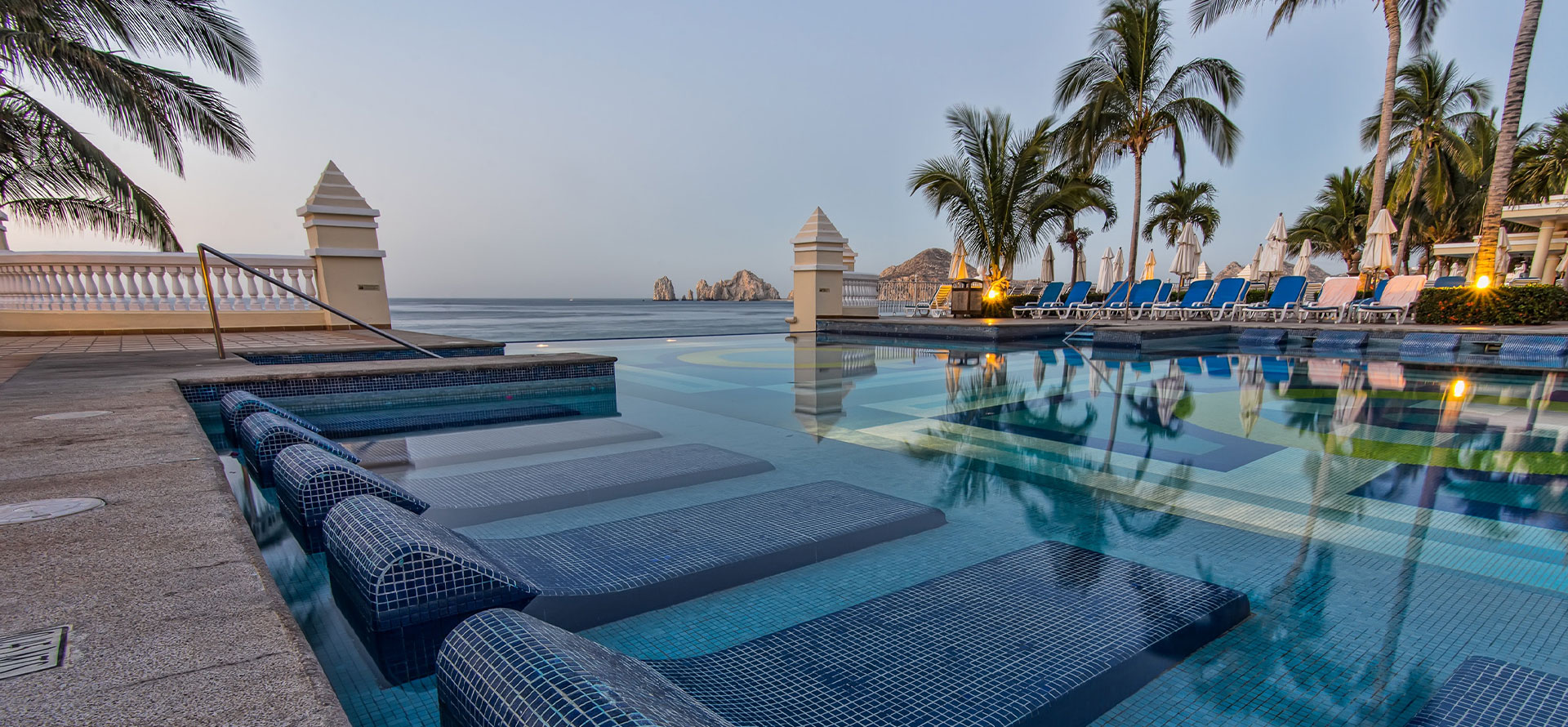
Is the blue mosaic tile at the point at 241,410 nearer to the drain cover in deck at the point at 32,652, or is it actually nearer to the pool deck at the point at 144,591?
the pool deck at the point at 144,591

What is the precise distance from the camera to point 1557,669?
5.87ft

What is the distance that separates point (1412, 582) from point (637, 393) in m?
5.86

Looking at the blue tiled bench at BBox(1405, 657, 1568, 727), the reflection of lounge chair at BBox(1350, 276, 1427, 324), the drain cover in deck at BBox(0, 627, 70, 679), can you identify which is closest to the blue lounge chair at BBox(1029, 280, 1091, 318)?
the reflection of lounge chair at BBox(1350, 276, 1427, 324)

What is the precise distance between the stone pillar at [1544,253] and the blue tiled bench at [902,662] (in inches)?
974

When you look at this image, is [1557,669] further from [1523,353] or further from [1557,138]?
[1557,138]

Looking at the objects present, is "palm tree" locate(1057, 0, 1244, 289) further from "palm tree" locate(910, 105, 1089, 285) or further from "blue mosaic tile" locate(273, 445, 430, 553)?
"blue mosaic tile" locate(273, 445, 430, 553)

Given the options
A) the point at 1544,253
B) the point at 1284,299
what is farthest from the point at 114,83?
the point at 1544,253

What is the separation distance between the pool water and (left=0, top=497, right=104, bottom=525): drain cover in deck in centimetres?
60

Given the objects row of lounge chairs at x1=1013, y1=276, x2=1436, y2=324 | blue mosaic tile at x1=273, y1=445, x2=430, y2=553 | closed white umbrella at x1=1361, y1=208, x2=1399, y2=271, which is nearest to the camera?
blue mosaic tile at x1=273, y1=445, x2=430, y2=553

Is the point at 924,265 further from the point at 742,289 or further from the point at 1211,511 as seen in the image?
the point at 1211,511

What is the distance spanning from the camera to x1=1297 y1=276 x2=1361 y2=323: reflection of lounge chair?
13094 mm

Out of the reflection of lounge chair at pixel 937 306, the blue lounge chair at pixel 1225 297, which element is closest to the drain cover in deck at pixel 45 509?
the blue lounge chair at pixel 1225 297

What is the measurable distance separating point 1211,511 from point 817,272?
11699 millimetres

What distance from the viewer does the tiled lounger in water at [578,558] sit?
1.84m
